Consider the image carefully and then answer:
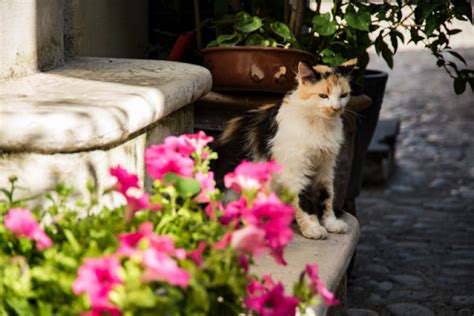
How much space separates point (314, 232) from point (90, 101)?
85cm

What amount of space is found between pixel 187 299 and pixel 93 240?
0.72ft

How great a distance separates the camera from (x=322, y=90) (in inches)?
102

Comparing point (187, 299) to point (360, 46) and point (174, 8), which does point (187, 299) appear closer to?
point (360, 46)

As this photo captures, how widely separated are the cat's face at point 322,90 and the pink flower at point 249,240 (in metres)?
1.31

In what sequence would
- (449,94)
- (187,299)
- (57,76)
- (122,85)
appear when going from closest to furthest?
(187,299), (122,85), (57,76), (449,94)

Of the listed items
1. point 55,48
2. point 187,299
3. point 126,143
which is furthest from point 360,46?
point 187,299

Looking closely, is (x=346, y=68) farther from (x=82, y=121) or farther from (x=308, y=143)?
(x=82, y=121)

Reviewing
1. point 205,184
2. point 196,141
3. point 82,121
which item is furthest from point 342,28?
point 205,184

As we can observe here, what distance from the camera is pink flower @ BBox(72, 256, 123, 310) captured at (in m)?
1.14

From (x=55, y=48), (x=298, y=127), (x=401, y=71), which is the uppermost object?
(x=55, y=48)

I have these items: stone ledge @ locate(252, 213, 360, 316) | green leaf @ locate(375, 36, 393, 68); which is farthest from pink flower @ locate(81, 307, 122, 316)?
green leaf @ locate(375, 36, 393, 68)

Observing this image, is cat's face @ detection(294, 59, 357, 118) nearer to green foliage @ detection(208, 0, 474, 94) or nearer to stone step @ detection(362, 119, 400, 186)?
green foliage @ detection(208, 0, 474, 94)

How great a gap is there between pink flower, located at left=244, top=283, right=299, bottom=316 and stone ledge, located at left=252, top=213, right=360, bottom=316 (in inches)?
22.8

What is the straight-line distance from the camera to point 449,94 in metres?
9.43
